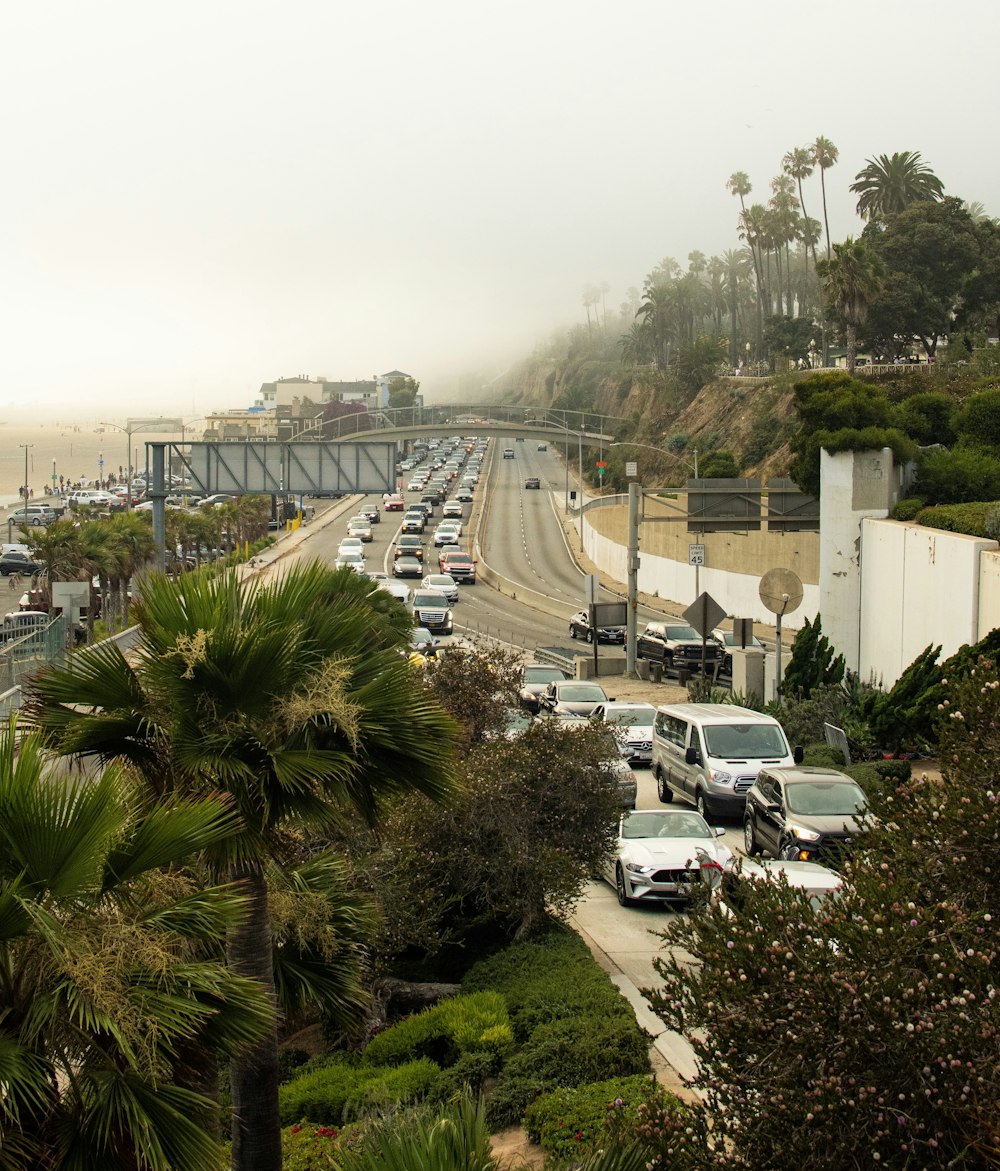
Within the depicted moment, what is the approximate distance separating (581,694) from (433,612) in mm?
22079

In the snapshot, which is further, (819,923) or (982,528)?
(982,528)

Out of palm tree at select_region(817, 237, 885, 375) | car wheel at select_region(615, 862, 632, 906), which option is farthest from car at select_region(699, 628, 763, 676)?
palm tree at select_region(817, 237, 885, 375)

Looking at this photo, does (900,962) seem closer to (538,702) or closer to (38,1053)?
(38,1053)

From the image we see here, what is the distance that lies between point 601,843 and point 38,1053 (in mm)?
8726

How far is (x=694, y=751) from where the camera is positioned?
72.5 ft

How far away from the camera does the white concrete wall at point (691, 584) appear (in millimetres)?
55062

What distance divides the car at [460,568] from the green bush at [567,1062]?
198 feet

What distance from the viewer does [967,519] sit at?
1144 inches

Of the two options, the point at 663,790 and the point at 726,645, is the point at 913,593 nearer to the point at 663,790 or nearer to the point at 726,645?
the point at 663,790

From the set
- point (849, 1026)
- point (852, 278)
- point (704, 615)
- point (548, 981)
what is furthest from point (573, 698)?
point (852, 278)

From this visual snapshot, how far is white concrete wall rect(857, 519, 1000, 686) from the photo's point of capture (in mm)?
25906

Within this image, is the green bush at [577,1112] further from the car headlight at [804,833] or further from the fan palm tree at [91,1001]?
the car headlight at [804,833]

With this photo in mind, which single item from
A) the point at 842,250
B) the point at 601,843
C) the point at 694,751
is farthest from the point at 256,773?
the point at 842,250

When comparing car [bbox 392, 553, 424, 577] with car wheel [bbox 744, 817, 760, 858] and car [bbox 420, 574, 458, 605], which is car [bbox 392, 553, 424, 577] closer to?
car [bbox 420, 574, 458, 605]
